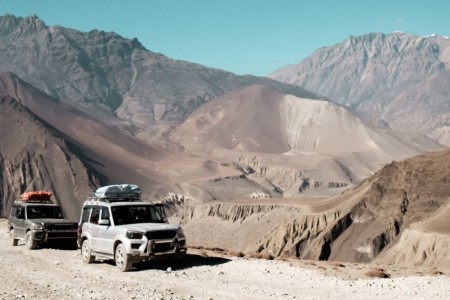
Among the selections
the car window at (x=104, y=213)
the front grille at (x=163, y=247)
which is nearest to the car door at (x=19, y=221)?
the car window at (x=104, y=213)

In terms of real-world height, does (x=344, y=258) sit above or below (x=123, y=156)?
below

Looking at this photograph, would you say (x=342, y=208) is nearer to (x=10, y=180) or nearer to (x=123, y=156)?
(x=10, y=180)

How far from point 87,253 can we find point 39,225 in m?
5.16

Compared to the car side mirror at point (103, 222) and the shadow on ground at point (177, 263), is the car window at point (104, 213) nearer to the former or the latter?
the car side mirror at point (103, 222)

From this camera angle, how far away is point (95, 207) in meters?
19.2

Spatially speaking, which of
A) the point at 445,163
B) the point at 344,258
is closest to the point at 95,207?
the point at 344,258

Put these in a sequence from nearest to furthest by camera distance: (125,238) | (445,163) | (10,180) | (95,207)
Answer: (125,238)
(95,207)
(445,163)
(10,180)

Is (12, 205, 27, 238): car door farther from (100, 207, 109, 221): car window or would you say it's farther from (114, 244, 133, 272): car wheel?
(114, 244, 133, 272): car wheel

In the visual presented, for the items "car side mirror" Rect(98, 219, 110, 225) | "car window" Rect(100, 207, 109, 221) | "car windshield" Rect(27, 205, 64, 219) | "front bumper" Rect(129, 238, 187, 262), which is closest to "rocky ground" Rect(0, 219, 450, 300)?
"front bumper" Rect(129, 238, 187, 262)

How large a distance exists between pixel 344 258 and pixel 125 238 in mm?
49045

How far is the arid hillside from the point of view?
5172 cm

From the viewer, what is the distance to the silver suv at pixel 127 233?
663 inches

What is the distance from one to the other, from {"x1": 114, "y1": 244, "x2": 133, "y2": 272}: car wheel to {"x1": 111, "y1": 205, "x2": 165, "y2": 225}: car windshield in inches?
40.1

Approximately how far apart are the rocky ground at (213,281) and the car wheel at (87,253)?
224 millimetres
